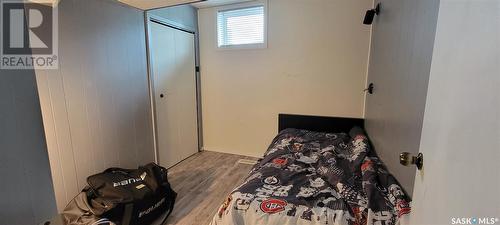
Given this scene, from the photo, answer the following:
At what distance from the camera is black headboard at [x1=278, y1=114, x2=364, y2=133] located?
8.89 ft

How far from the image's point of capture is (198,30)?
3.27m

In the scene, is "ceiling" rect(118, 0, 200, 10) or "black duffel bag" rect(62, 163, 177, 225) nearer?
"black duffel bag" rect(62, 163, 177, 225)

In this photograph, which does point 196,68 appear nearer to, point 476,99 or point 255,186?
point 255,186

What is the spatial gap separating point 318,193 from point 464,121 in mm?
899

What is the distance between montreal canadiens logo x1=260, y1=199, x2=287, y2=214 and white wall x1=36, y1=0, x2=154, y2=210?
5.36 ft

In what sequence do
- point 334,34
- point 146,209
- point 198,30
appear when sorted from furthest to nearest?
point 198,30 < point 334,34 < point 146,209

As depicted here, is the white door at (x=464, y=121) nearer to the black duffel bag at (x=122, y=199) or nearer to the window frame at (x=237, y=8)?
the black duffel bag at (x=122, y=199)

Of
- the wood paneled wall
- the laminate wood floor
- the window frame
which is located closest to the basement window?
the window frame

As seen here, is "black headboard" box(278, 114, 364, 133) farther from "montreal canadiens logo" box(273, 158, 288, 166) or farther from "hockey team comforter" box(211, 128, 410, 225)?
"montreal canadiens logo" box(273, 158, 288, 166)

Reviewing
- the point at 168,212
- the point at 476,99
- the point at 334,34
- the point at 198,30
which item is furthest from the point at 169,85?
the point at 476,99

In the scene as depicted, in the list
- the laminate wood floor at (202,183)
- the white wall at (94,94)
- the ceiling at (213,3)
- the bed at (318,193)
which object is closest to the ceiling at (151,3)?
the white wall at (94,94)

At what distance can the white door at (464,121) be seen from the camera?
0.44 meters

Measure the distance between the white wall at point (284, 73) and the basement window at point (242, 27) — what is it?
3.6 inches

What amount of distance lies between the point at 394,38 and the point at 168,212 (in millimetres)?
2260
